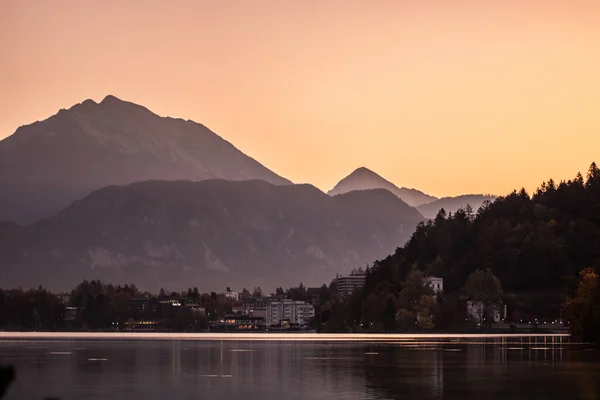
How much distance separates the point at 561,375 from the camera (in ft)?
241

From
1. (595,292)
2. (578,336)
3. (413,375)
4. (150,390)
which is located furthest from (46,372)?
(578,336)

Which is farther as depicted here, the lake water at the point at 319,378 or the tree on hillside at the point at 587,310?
the tree on hillside at the point at 587,310

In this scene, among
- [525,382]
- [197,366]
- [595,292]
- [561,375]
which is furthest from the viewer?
[595,292]

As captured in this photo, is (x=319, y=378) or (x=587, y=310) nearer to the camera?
(x=319, y=378)

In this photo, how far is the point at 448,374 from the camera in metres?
76.5

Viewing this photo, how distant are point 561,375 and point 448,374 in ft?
24.4

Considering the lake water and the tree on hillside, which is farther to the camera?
the tree on hillside

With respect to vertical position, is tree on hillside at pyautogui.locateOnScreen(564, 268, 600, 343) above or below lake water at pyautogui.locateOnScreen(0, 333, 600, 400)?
above

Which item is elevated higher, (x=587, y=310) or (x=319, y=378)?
(x=587, y=310)

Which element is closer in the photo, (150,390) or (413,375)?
(150,390)

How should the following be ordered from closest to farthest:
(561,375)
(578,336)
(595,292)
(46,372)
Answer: (561,375) < (46,372) < (595,292) < (578,336)

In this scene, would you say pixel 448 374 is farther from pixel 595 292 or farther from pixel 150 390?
pixel 595 292

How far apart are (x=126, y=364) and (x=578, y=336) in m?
74.6

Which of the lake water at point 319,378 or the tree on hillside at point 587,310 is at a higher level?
the tree on hillside at point 587,310
